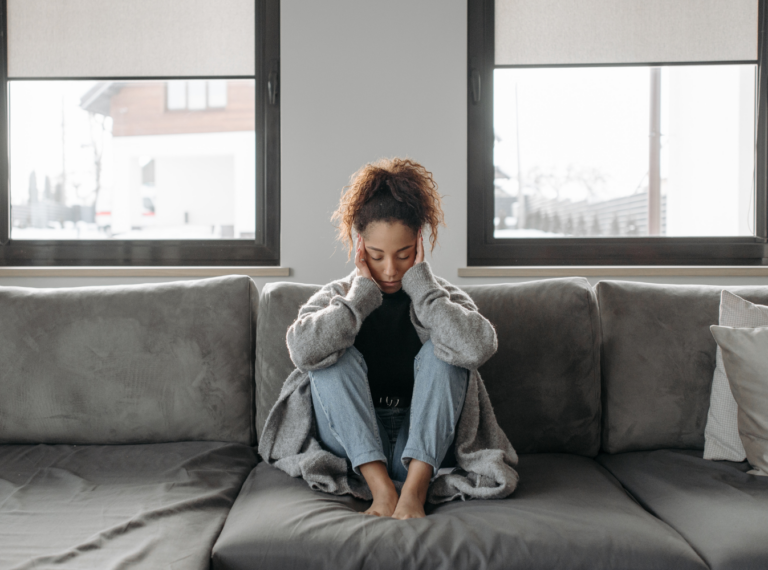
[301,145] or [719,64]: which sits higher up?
[719,64]

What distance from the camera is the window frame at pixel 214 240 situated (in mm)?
2145

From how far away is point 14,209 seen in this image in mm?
2283

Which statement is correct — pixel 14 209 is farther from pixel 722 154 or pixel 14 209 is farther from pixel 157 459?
pixel 722 154

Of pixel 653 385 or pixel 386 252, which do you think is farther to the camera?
pixel 653 385

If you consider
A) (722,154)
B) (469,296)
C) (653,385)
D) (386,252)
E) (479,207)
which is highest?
(722,154)

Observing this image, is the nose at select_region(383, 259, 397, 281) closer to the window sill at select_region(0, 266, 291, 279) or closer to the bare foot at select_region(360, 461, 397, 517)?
the bare foot at select_region(360, 461, 397, 517)

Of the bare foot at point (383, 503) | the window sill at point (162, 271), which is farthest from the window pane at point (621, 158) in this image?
the bare foot at point (383, 503)

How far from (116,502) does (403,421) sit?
64cm

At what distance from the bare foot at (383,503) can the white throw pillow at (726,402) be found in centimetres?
82

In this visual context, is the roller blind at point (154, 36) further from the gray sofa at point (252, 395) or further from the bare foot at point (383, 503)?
the bare foot at point (383, 503)

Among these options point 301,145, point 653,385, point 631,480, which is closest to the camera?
point 631,480

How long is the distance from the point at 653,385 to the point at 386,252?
2.61 ft

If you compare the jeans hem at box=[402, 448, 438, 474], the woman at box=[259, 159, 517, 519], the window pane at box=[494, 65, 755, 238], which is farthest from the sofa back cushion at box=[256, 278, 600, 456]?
the window pane at box=[494, 65, 755, 238]

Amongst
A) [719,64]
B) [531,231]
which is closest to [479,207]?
[531,231]
